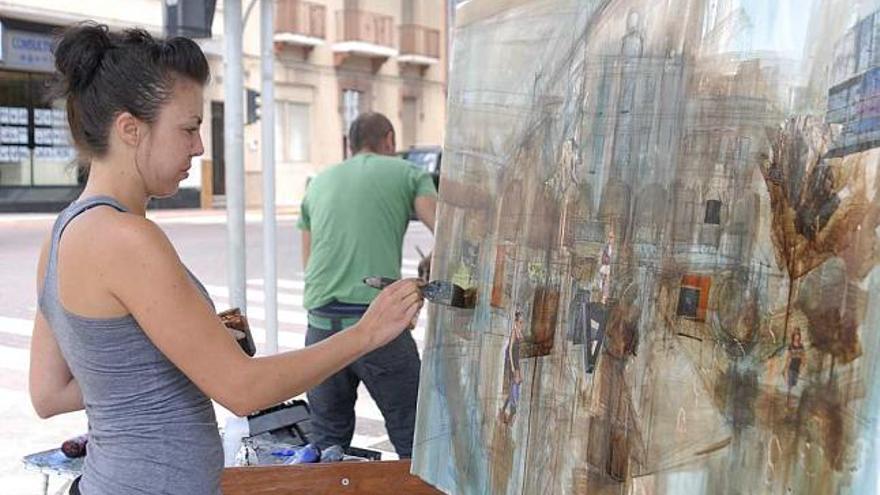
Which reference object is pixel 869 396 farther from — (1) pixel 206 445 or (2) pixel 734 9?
(1) pixel 206 445

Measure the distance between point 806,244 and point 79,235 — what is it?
104 cm

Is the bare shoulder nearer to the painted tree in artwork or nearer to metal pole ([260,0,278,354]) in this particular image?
the painted tree in artwork

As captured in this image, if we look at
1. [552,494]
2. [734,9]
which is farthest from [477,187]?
[734,9]

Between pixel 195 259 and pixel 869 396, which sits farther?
pixel 195 259

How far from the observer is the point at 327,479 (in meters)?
2.51

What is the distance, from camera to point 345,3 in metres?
27.3

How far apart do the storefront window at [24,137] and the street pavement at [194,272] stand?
1172 millimetres

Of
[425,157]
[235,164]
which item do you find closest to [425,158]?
[425,157]

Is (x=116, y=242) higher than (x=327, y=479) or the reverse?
higher

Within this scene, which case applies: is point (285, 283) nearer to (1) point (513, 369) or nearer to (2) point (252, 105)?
(2) point (252, 105)

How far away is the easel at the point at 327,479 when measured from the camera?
2486 millimetres

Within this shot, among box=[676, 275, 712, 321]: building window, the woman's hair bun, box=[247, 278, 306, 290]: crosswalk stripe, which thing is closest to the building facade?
box=[247, 278, 306, 290]: crosswalk stripe

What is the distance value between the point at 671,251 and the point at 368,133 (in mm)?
2825

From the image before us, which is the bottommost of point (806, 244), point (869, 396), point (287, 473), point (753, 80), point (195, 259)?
point (195, 259)
